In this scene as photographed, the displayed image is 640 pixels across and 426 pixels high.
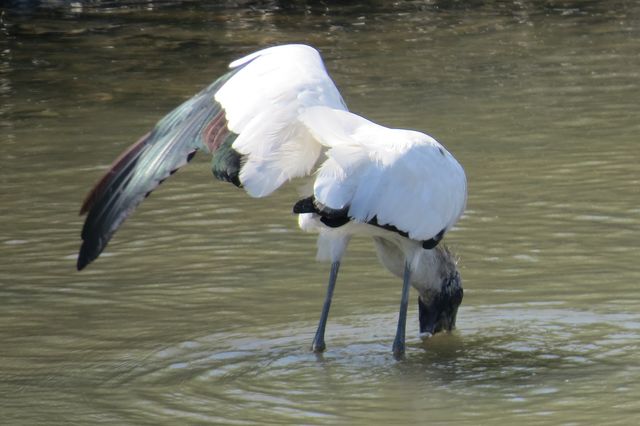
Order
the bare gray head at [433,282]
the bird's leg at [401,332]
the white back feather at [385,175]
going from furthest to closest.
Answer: the bare gray head at [433,282]
the bird's leg at [401,332]
the white back feather at [385,175]

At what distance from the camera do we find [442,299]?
6.50m

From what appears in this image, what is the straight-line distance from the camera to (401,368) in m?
6.07

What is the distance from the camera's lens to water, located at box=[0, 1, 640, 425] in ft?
18.3

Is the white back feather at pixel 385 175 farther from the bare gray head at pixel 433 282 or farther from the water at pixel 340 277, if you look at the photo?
the water at pixel 340 277

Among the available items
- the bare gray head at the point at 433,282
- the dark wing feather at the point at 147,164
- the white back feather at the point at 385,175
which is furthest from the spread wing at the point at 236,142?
the bare gray head at the point at 433,282

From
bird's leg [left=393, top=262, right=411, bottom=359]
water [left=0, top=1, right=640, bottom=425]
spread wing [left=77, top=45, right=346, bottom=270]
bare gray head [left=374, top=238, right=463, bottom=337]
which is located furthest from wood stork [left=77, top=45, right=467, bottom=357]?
water [left=0, top=1, right=640, bottom=425]

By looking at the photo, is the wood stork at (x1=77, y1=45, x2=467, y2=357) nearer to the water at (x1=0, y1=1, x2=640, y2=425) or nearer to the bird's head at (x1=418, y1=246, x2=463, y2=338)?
the bird's head at (x1=418, y1=246, x2=463, y2=338)

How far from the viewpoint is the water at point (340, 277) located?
18.3 ft

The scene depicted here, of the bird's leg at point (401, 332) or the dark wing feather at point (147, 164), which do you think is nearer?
the dark wing feather at point (147, 164)

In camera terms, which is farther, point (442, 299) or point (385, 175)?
point (442, 299)

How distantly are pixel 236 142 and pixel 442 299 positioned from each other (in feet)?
5.15

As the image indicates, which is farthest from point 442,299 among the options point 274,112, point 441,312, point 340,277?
point 274,112

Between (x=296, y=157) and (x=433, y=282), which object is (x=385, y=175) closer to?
(x=296, y=157)

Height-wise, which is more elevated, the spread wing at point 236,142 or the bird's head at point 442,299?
the spread wing at point 236,142
